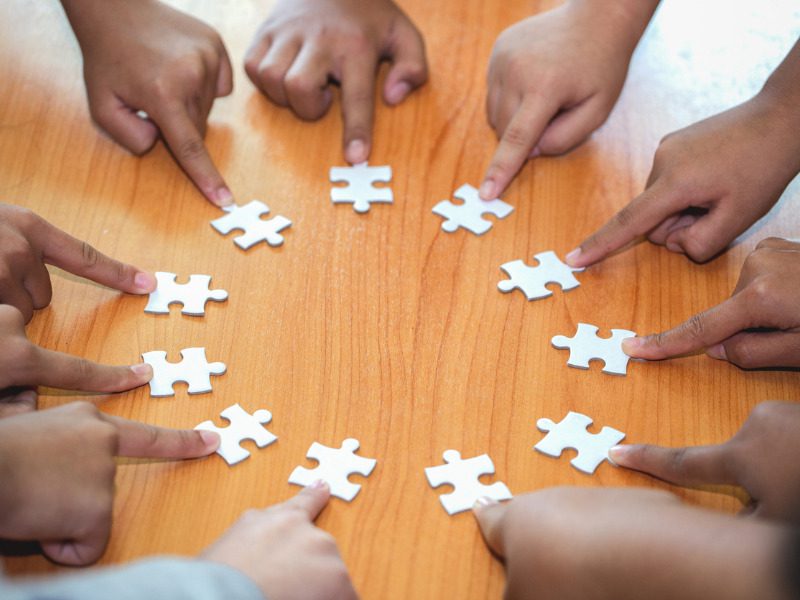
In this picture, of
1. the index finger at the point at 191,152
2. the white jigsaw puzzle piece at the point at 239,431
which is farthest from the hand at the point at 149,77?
the white jigsaw puzzle piece at the point at 239,431

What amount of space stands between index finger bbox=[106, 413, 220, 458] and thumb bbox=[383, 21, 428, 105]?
882mm

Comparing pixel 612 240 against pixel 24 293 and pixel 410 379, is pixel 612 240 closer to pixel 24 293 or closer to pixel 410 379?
pixel 410 379

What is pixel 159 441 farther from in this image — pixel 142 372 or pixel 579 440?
pixel 579 440

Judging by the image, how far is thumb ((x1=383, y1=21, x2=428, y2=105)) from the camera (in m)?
1.76

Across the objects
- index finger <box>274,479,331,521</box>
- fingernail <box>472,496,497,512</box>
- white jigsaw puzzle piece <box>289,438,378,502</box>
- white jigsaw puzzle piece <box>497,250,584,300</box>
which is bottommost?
index finger <box>274,479,331,521</box>

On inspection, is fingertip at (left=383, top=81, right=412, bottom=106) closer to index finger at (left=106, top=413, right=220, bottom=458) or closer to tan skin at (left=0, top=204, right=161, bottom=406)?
tan skin at (left=0, top=204, right=161, bottom=406)

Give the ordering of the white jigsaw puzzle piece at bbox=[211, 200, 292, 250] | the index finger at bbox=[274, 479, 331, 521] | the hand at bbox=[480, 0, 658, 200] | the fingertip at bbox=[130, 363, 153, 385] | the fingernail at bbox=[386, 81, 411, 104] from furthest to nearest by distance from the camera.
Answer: the fingernail at bbox=[386, 81, 411, 104] → the hand at bbox=[480, 0, 658, 200] → the white jigsaw puzzle piece at bbox=[211, 200, 292, 250] → the fingertip at bbox=[130, 363, 153, 385] → the index finger at bbox=[274, 479, 331, 521]

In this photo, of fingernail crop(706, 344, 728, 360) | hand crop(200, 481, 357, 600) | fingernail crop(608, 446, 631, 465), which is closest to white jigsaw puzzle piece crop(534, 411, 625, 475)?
fingernail crop(608, 446, 631, 465)

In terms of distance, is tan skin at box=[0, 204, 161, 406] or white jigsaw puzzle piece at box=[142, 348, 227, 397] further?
white jigsaw puzzle piece at box=[142, 348, 227, 397]

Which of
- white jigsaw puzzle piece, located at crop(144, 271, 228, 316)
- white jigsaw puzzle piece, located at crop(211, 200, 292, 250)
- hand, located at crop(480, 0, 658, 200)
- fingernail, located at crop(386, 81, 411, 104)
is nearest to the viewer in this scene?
white jigsaw puzzle piece, located at crop(144, 271, 228, 316)

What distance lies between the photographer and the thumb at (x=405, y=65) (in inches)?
69.5

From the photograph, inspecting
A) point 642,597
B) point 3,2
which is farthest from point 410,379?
point 3,2

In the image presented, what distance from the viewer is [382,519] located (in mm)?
1154

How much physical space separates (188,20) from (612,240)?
983 mm
